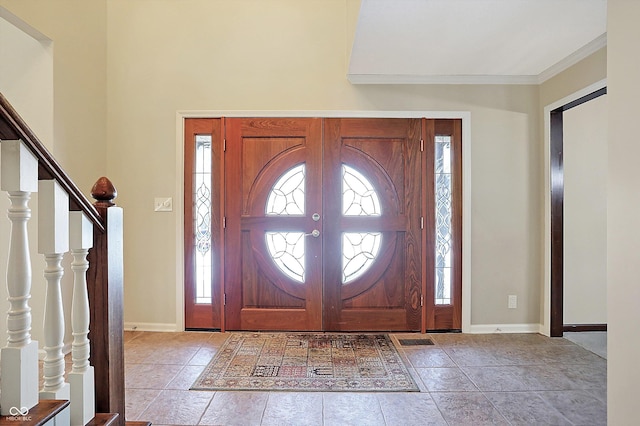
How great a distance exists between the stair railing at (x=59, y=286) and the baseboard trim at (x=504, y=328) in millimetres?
3030

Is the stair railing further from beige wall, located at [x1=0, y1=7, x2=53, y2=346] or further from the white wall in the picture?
the white wall

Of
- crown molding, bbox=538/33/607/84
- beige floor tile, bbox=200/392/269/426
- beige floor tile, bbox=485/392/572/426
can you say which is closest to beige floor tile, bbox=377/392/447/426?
beige floor tile, bbox=485/392/572/426

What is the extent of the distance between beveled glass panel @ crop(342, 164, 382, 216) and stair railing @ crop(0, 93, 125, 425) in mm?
2268

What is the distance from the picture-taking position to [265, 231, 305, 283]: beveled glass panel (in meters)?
3.49

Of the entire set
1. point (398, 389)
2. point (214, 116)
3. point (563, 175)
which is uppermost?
point (214, 116)

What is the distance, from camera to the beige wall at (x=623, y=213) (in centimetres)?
154

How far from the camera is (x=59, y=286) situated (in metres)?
1.20

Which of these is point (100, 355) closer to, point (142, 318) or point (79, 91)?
point (142, 318)

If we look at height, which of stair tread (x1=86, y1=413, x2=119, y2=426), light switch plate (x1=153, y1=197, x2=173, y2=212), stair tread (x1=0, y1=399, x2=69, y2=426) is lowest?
stair tread (x1=86, y1=413, x2=119, y2=426)

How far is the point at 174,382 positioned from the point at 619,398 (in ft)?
7.95

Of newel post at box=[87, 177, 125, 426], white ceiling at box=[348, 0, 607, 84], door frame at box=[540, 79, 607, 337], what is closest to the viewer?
newel post at box=[87, 177, 125, 426]

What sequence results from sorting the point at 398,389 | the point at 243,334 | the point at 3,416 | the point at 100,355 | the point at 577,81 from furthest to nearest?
the point at 243,334 < the point at 577,81 < the point at 398,389 < the point at 100,355 < the point at 3,416

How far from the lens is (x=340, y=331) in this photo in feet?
11.4

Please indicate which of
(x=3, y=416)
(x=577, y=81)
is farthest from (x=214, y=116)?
(x=577, y=81)
